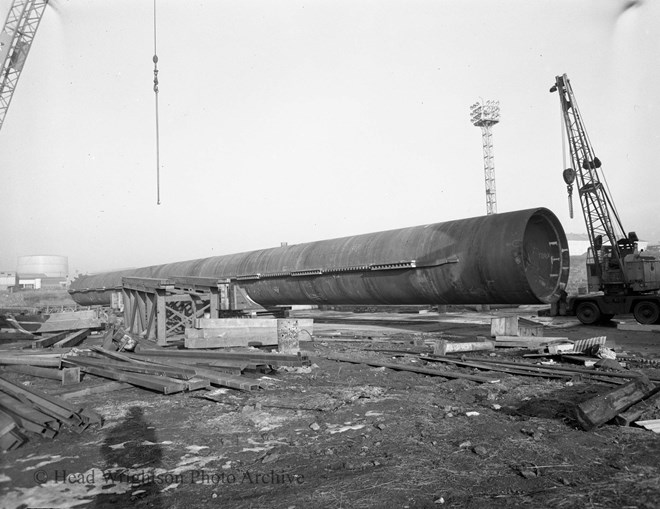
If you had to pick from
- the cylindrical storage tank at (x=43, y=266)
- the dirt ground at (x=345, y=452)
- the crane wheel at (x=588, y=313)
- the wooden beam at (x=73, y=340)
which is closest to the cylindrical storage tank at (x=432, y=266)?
the dirt ground at (x=345, y=452)

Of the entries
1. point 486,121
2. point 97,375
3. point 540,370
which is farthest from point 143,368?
point 486,121

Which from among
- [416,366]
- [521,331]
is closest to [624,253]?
[521,331]

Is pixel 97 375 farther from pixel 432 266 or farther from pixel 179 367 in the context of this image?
pixel 432 266

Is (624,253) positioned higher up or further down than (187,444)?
higher up

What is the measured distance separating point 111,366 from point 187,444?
198 inches

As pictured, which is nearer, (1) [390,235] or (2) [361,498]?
(2) [361,498]

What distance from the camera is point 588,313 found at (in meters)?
20.3

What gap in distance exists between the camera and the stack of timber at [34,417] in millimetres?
5650

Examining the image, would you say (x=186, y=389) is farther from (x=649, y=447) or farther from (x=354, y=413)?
(x=649, y=447)

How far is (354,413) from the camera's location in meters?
6.86

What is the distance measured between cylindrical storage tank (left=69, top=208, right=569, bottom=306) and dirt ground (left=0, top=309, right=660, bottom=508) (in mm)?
2638

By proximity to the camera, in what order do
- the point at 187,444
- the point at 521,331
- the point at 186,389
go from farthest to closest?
the point at 521,331 < the point at 186,389 < the point at 187,444

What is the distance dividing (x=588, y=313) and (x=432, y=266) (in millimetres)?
12744

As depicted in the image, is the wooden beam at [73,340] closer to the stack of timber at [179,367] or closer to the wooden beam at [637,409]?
the stack of timber at [179,367]
